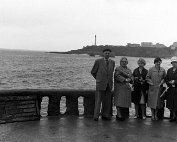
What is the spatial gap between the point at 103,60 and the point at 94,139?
253 centimetres

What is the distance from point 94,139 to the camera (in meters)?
6.32

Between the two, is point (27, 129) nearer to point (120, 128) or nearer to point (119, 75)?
point (120, 128)

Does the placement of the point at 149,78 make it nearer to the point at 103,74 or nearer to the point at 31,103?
the point at 103,74

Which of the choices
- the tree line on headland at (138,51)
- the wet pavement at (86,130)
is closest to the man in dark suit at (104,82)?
the wet pavement at (86,130)

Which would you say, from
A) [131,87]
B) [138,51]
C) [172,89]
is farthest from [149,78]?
[138,51]

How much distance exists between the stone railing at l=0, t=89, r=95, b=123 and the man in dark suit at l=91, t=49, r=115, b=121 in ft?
1.36

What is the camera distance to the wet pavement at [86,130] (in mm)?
6355

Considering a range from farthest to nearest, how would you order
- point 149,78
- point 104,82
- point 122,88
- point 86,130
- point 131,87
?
point 131,87 → point 149,78 → point 122,88 → point 104,82 → point 86,130

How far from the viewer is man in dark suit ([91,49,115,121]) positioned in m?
8.20

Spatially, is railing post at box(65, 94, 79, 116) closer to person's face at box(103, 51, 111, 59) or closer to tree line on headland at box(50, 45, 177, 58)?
person's face at box(103, 51, 111, 59)

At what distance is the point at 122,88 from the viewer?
8359mm

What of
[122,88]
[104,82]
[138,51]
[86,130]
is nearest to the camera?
[86,130]

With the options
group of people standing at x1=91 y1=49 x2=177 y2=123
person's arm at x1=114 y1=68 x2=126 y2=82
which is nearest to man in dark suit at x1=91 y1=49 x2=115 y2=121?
group of people standing at x1=91 y1=49 x2=177 y2=123

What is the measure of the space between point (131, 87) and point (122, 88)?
338 mm
